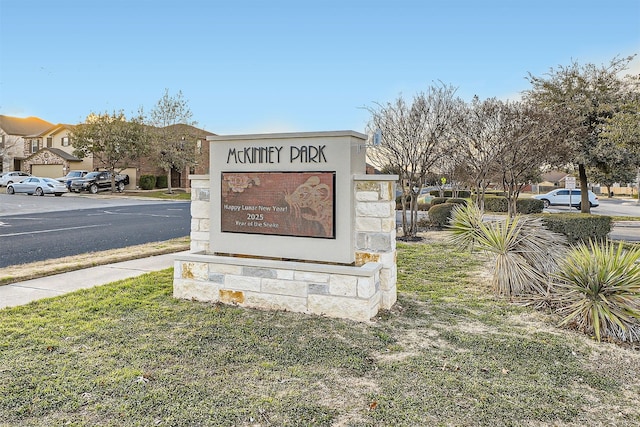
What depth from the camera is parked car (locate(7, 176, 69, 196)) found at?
30.1m

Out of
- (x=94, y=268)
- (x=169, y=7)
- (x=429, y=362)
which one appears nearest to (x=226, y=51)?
(x=169, y=7)

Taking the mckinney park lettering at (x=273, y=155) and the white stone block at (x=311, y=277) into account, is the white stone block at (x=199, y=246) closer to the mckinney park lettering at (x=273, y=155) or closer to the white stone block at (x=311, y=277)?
the mckinney park lettering at (x=273, y=155)

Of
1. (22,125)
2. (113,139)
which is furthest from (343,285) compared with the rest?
(22,125)

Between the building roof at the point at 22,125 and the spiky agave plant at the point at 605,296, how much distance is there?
2337 inches

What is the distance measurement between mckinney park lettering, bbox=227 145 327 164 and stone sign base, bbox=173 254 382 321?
4.12 ft

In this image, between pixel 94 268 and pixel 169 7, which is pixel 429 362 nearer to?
pixel 94 268

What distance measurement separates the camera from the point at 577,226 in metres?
9.63

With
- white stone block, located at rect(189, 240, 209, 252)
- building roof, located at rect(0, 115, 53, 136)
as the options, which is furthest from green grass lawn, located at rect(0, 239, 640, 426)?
building roof, located at rect(0, 115, 53, 136)

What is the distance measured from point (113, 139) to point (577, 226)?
33.3 metres

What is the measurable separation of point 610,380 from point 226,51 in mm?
14284

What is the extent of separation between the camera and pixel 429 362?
363cm

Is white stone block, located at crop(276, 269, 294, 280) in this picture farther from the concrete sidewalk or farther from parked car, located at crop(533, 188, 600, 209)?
parked car, located at crop(533, 188, 600, 209)

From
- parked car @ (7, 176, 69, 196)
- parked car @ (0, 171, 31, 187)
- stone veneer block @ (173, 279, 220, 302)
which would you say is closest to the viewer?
stone veneer block @ (173, 279, 220, 302)

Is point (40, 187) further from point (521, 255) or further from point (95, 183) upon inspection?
point (521, 255)
